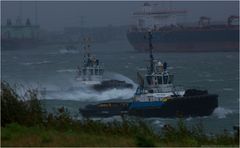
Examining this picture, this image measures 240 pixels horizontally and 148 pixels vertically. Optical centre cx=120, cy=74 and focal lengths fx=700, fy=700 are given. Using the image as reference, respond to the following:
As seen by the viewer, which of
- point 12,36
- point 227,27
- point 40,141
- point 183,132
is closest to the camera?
point 40,141

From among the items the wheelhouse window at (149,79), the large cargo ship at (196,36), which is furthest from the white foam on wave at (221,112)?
the large cargo ship at (196,36)

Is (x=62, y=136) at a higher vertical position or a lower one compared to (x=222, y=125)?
higher

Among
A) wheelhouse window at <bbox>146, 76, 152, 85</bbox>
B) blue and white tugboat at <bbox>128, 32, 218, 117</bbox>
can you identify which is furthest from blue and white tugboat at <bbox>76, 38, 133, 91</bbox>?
wheelhouse window at <bbox>146, 76, 152, 85</bbox>

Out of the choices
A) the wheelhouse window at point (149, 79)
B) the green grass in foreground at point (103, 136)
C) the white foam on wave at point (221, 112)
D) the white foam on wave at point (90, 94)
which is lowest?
the white foam on wave at point (90, 94)

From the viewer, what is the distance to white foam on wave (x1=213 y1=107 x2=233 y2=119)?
19391mm

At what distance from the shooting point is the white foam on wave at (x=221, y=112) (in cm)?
1939

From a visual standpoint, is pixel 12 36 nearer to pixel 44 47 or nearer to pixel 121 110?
pixel 44 47

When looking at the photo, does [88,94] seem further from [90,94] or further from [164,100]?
[164,100]

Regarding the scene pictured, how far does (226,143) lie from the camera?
5.77m

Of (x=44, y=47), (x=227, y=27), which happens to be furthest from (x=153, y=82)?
(x=44, y=47)

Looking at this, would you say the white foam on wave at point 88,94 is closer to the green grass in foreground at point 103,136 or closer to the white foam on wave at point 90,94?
the white foam on wave at point 90,94

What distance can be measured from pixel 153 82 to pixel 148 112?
1028 mm

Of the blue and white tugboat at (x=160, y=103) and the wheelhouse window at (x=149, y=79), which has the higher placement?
the wheelhouse window at (x=149, y=79)

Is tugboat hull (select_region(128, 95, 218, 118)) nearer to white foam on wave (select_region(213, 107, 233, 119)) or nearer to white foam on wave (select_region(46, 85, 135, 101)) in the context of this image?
white foam on wave (select_region(213, 107, 233, 119))
